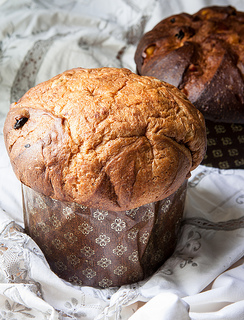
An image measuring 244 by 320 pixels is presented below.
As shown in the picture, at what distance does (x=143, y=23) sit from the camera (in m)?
3.05

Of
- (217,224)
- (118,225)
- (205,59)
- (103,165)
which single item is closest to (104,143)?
(103,165)

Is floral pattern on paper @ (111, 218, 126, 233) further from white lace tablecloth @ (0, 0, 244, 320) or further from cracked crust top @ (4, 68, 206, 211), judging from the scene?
white lace tablecloth @ (0, 0, 244, 320)

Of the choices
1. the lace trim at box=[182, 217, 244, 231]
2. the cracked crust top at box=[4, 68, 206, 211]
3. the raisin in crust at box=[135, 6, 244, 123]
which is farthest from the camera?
the raisin in crust at box=[135, 6, 244, 123]

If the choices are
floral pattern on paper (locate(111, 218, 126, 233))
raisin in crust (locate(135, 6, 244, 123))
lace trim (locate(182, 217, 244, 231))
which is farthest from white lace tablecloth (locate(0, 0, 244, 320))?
raisin in crust (locate(135, 6, 244, 123))

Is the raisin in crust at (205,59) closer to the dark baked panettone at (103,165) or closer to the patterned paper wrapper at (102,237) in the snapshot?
the dark baked panettone at (103,165)

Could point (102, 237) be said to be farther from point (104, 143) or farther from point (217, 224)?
point (217, 224)

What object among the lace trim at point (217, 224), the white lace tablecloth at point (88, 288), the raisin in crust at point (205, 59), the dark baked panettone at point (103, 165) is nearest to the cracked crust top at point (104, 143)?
the dark baked panettone at point (103, 165)

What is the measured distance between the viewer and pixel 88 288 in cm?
174

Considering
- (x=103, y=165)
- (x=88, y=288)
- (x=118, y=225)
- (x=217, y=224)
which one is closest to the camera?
(x=103, y=165)

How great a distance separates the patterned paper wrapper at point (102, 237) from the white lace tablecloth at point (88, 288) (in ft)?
0.16

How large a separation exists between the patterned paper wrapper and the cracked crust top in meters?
0.08

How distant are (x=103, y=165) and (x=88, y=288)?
52 centimetres

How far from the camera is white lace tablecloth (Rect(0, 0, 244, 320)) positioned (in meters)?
1.56

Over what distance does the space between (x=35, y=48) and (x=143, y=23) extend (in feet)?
2.31
